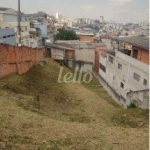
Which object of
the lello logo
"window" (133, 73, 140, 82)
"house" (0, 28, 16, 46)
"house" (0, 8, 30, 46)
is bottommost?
the lello logo

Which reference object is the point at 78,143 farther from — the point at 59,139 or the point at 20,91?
the point at 20,91

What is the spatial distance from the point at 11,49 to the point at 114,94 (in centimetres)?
1030

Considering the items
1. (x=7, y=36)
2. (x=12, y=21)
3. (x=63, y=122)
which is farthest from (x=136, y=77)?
(x=12, y=21)

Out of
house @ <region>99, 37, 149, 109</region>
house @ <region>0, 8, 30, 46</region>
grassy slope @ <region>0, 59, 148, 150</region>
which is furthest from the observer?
house @ <region>0, 8, 30, 46</region>

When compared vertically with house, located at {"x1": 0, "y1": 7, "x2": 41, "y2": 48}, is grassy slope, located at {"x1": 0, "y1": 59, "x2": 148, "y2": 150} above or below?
below

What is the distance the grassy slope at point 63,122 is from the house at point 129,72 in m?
2.15

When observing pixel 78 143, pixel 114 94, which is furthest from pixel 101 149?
pixel 114 94

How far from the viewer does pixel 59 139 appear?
28.1 feet

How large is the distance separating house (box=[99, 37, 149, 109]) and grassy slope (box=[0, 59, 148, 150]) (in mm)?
2149

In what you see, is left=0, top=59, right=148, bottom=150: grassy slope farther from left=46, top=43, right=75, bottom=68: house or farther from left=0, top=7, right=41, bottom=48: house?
left=0, top=7, right=41, bottom=48: house

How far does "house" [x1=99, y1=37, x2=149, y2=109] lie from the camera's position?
723 inches

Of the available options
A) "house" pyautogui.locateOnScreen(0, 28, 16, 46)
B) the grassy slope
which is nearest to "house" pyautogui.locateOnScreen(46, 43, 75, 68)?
"house" pyautogui.locateOnScreen(0, 28, 16, 46)

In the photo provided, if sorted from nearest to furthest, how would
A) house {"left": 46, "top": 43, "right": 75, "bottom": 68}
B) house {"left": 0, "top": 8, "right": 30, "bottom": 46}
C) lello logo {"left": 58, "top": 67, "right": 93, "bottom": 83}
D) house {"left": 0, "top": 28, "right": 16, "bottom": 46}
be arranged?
lello logo {"left": 58, "top": 67, "right": 93, "bottom": 83} < house {"left": 0, "top": 28, "right": 16, "bottom": 46} < house {"left": 46, "top": 43, "right": 75, "bottom": 68} < house {"left": 0, "top": 8, "right": 30, "bottom": 46}

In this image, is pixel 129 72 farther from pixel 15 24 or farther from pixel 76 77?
pixel 15 24
